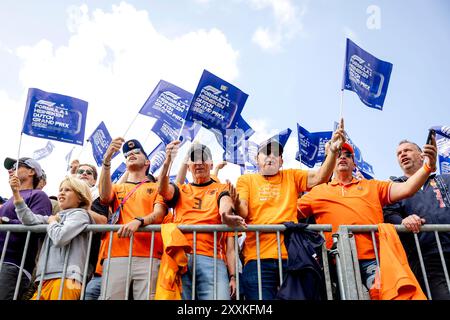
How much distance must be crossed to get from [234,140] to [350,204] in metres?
2.96

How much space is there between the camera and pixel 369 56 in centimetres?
583

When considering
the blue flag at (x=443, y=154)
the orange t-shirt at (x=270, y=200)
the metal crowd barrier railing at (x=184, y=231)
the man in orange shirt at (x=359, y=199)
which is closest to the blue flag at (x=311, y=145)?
the blue flag at (x=443, y=154)

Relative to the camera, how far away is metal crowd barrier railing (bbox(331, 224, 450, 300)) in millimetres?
3321

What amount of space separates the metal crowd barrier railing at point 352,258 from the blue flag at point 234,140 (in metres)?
2.96

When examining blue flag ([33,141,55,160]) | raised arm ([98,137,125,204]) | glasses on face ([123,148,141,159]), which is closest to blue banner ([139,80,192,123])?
glasses on face ([123,148,141,159])

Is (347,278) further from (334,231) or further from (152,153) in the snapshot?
(152,153)

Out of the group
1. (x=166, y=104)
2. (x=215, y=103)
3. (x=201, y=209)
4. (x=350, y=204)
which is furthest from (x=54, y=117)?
(x=350, y=204)

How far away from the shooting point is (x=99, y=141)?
28.8 feet

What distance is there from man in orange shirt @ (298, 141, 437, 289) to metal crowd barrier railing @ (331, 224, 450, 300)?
0.38ft

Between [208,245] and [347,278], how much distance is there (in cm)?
128

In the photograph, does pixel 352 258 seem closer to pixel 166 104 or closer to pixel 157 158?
pixel 166 104

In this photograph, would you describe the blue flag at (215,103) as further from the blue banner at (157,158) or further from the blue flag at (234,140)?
the blue banner at (157,158)

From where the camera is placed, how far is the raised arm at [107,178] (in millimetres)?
4301
